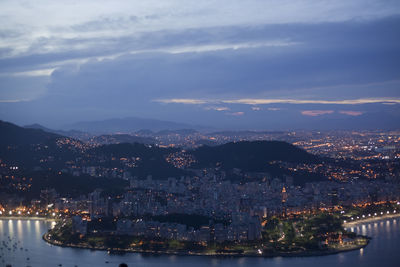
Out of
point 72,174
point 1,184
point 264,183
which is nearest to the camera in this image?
point 1,184

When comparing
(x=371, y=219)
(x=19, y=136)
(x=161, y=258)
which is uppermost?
(x=19, y=136)

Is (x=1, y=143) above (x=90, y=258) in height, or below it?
above

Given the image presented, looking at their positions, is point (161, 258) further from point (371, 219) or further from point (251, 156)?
point (251, 156)

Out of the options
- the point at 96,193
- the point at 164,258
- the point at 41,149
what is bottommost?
the point at 164,258

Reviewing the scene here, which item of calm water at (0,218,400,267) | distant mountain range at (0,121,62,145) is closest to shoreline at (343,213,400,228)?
calm water at (0,218,400,267)

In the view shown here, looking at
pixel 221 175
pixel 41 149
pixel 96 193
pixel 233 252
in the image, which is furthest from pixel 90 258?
pixel 41 149

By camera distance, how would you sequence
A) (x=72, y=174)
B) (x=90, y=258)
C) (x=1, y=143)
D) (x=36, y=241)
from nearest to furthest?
(x=90, y=258) → (x=36, y=241) → (x=72, y=174) → (x=1, y=143)

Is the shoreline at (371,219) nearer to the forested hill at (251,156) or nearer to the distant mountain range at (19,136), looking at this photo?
the forested hill at (251,156)

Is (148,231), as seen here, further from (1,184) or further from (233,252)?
(1,184)

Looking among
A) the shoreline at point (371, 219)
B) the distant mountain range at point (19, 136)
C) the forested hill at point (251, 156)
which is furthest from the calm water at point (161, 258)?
the distant mountain range at point (19, 136)

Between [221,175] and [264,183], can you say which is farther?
[221,175]

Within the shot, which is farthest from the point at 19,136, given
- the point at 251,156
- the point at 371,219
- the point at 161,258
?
the point at 371,219
